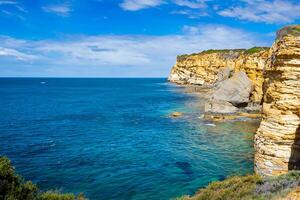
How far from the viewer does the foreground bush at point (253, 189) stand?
469 inches

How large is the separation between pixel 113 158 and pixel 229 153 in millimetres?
12175

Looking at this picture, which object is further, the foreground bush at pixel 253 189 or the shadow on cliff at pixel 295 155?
the shadow on cliff at pixel 295 155

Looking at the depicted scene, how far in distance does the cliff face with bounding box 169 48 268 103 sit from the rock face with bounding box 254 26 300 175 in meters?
36.4

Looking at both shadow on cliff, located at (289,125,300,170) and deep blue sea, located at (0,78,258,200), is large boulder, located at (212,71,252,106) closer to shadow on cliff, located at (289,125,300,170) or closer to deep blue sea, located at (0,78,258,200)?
deep blue sea, located at (0,78,258,200)

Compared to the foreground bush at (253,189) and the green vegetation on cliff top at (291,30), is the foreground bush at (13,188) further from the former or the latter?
the green vegetation on cliff top at (291,30)

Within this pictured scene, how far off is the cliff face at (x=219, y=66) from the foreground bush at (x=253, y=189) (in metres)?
43.8

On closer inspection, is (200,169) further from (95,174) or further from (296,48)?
(296,48)

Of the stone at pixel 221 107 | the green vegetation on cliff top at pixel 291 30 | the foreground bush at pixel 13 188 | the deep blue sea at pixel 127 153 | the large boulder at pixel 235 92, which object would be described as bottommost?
the deep blue sea at pixel 127 153

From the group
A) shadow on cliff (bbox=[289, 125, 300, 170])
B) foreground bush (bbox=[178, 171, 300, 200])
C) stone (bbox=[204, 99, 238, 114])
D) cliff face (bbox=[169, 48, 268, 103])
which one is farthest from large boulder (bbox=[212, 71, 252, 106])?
foreground bush (bbox=[178, 171, 300, 200])

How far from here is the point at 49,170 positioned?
26.7 meters

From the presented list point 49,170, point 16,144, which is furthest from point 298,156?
point 16,144

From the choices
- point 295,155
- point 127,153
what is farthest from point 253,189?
point 127,153

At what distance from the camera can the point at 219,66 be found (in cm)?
11812

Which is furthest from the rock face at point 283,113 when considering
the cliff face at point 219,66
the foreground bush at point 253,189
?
the cliff face at point 219,66
